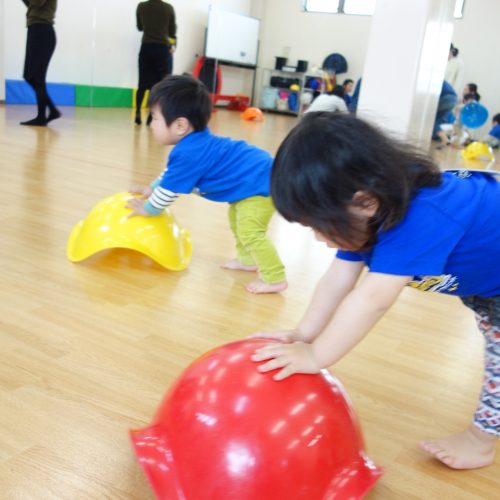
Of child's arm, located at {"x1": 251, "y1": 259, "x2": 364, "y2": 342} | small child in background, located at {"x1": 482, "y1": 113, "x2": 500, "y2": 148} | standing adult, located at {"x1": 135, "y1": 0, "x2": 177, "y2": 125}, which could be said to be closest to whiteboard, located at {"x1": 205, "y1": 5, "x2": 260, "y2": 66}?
standing adult, located at {"x1": 135, "y1": 0, "x2": 177, "y2": 125}

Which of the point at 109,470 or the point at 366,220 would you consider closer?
the point at 366,220

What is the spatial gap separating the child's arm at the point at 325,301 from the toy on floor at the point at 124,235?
0.96 m

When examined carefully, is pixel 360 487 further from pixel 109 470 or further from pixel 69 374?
pixel 69 374

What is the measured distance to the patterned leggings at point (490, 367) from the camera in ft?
3.78

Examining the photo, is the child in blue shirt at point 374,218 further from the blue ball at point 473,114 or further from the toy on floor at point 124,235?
the blue ball at point 473,114

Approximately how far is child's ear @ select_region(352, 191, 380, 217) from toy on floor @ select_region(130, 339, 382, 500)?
0.31 metres

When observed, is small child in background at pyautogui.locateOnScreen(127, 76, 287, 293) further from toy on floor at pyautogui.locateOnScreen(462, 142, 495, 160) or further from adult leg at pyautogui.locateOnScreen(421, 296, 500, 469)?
toy on floor at pyautogui.locateOnScreen(462, 142, 495, 160)

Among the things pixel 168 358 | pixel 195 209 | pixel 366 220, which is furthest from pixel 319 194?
pixel 195 209

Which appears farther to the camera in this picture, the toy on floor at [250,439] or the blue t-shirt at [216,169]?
the blue t-shirt at [216,169]

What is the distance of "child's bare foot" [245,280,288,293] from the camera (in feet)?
6.49

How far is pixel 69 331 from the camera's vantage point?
1524mm

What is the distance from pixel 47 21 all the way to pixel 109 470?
4.48 metres

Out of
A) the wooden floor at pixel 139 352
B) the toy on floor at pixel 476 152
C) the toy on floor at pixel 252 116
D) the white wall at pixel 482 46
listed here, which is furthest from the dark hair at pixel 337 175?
the white wall at pixel 482 46

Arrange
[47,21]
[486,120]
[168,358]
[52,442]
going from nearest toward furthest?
[52,442], [168,358], [47,21], [486,120]
